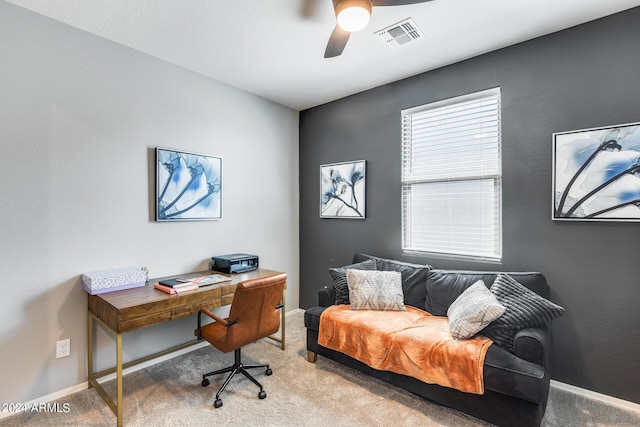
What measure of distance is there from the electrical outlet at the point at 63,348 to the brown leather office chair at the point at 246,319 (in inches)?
37.5

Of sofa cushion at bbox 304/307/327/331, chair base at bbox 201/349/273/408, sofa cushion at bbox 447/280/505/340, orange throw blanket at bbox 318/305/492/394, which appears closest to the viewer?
orange throw blanket at bbox 318/305/492/394

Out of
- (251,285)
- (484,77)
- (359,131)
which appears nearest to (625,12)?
(484,77)

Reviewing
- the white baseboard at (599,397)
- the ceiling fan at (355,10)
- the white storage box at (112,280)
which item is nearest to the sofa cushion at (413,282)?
the white baseboard at (599,397)

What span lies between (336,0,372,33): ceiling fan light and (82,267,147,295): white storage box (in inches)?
92.7

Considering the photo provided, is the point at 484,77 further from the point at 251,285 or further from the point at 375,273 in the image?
the point at 251,285

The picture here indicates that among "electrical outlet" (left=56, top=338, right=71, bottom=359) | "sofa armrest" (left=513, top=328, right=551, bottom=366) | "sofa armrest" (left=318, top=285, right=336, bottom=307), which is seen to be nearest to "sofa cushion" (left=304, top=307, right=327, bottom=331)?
"sofa armrest" (left=318, top=285, right=336, bottom=307)

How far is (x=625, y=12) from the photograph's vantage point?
2160 mm

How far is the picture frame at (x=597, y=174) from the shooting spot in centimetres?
211

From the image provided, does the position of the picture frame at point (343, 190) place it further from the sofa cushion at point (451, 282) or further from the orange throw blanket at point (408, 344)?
the orange throw blanket at point (408, 344)

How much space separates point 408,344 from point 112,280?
2227mm

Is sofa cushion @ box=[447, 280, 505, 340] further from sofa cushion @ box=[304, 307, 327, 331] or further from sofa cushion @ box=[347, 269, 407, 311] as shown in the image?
sofa cushion @ box=[304, 307, 327, 331]

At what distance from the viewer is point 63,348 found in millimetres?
2273

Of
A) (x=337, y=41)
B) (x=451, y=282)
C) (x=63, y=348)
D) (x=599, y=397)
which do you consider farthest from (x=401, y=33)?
(x=63, y=348)

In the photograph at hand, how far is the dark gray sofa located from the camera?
5.76ft
